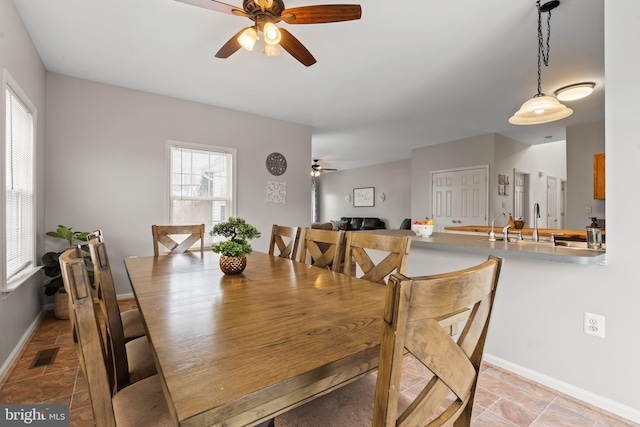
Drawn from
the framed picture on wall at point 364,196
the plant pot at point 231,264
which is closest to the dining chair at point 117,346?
the plant pot at point 231,264

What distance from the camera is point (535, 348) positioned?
1972 millimetres

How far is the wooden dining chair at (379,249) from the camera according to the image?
1576mm

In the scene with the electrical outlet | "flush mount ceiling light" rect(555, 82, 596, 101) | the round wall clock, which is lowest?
the electrical outlet

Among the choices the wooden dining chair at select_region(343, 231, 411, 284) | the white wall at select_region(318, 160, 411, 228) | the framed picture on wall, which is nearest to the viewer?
the wooden dining chair at select_region(343, 231, 411, 284)

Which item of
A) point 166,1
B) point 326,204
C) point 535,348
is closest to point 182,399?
point 535,348

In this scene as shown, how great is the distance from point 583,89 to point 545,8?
1.80 meters

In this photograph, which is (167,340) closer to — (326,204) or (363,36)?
(363,36)

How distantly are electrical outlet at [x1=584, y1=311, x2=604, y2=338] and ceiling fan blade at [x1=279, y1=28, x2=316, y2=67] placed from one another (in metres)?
2.56

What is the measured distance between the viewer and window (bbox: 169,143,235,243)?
398 cm

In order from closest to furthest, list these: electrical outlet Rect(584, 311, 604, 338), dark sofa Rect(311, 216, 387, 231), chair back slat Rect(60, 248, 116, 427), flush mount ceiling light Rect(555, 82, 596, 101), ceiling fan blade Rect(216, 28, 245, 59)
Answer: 1. chair back slat Rect(60, 248, 116, 427)
2. electrical outlet Rect(584, 311, 604, 338)
3. ceiling fan blade Rect(216, 28, 245, 59)
4. flush mount ceiling light Rect(555, 82, 596, 101)
5. dark sofa Rect(311, 216, 387, 231)

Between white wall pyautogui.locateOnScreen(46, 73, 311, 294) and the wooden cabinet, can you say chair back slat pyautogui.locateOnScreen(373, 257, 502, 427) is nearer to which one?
white wall pyautogui.locateOnScreen(46, 73, 311, 294)

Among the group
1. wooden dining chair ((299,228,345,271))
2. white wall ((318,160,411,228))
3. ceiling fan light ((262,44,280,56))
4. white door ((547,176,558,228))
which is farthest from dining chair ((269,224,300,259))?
white door ((547,176,558,228))

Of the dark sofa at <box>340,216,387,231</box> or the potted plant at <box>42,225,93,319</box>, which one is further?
the dark sofa at <box>340,216,387,231</box>

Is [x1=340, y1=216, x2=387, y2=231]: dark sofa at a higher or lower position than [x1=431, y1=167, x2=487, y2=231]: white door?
lower
